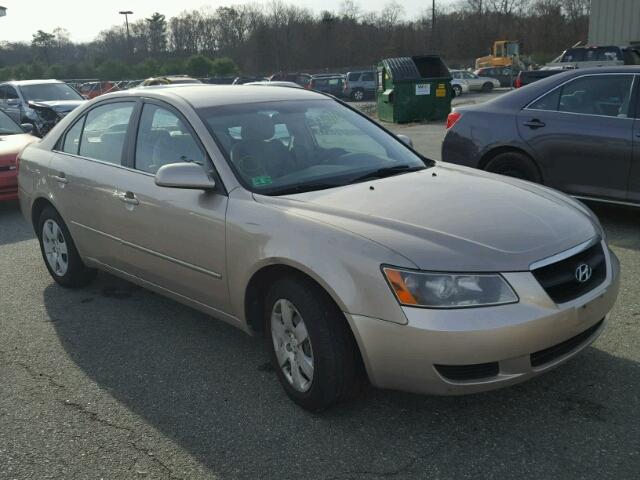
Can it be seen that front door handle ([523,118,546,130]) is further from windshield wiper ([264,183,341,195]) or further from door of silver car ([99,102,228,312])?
door of silver car ([99,102,228,312])

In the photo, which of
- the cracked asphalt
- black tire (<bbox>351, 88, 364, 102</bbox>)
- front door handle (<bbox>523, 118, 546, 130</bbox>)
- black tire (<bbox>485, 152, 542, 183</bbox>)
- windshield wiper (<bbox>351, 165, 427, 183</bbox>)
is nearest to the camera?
the cracked asphalt

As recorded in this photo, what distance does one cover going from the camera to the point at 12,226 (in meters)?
7.82

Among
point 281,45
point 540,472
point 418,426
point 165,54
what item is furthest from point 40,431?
point 165,54

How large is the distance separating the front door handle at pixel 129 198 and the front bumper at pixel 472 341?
6.17 feet

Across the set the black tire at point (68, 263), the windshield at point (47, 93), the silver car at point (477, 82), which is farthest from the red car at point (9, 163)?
the silver car at point (477, 82)

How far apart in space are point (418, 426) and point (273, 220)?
3.91 feet

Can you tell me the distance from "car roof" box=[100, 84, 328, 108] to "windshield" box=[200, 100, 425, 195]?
8cm

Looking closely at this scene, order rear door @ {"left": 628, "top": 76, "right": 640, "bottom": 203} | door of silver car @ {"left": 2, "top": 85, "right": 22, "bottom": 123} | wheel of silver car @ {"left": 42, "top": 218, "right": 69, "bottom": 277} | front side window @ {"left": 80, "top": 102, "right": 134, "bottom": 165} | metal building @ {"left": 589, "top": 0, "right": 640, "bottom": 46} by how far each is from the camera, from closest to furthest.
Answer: front side window @ {"left": 80, "top": 102, "right": 134, "bottom": 165} → wheel of silver car @ {"left": 42, "top": 218, "right": 69, "bottom": 277} → rear door @ {"left": 628, "top": 76, "right": 640, "bottom": 203} → door of silver car @ {"left": 2, "top": 85, "right": 22, "bottom": 123} → metal building @ {"left": 589, "top": 0, "right": 640, "bottom": 46}

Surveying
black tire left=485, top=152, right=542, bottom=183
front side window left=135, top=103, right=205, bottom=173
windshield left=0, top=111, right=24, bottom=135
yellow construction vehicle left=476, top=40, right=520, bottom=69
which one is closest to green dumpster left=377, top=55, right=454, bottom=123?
windshield left=0, top=111, right=24, bottom=135

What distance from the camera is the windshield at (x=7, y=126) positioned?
374 inches

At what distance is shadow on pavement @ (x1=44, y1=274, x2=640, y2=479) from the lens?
8.84 ft

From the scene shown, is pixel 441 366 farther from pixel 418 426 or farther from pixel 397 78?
pixel 397 78

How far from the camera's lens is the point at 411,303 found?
8.72ft

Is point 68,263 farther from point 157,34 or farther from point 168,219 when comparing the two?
point 157,34
